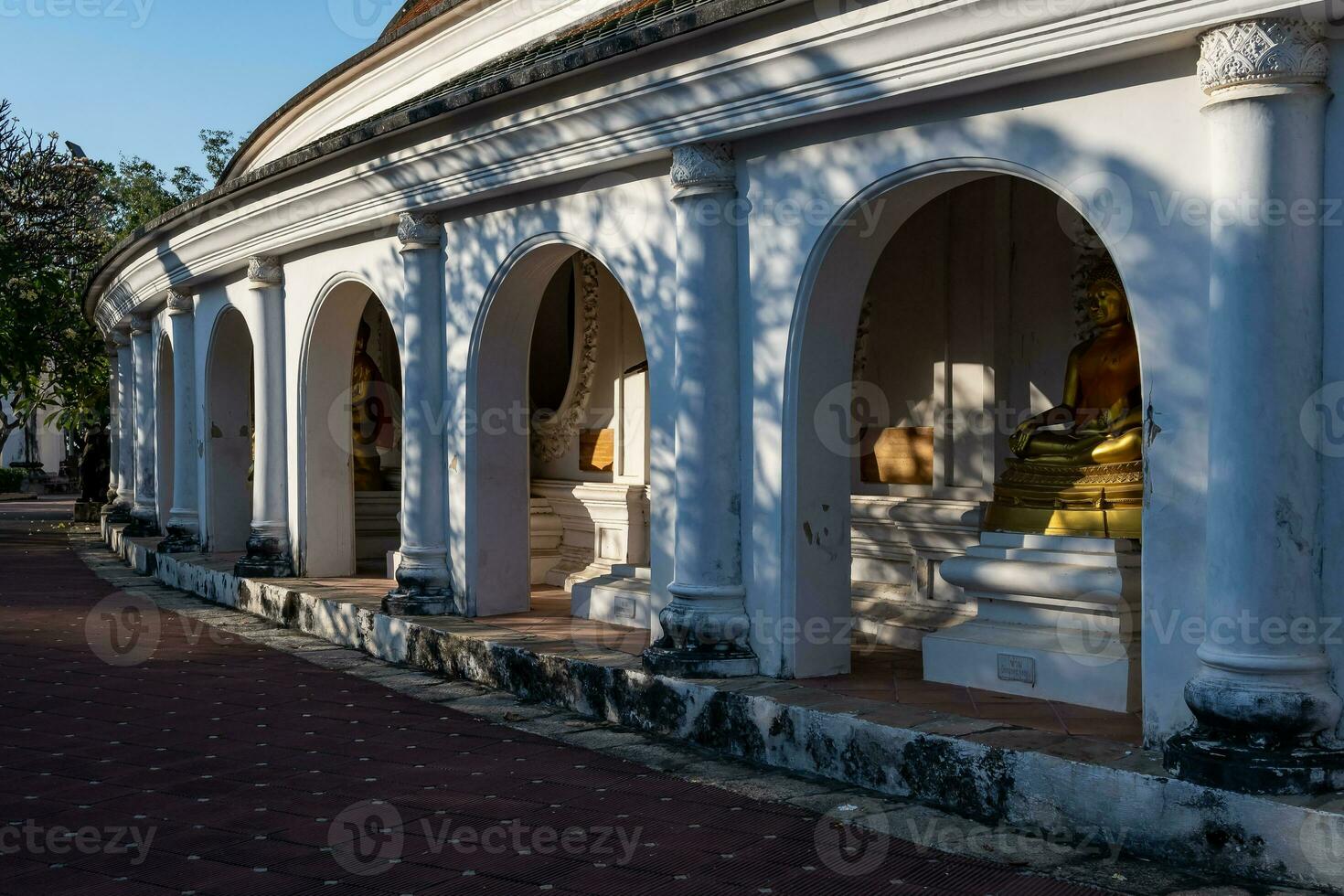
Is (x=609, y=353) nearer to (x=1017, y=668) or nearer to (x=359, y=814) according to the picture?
(x=1017, y=668)

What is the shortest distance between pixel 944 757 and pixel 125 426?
17736 millimetres

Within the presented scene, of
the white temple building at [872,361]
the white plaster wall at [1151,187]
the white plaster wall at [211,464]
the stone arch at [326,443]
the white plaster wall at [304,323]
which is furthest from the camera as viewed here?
the white plaster wall at [211,464]

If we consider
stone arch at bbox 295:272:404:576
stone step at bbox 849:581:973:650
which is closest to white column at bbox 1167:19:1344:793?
stone step at bbox 849:581:973:650

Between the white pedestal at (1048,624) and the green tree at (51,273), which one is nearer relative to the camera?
the white pedestal at (1048,624)

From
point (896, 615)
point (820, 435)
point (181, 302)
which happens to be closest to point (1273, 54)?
point (820, 435)

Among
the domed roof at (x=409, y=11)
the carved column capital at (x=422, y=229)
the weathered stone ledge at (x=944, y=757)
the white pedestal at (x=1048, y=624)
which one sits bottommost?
the weathered stone ledge at (x=944, y=757)

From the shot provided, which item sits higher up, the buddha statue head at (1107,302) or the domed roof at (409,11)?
the domed roof at (409,11)

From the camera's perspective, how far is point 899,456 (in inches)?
342

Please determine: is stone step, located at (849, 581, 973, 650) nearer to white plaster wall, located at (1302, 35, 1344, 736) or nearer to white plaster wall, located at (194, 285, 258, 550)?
white plaster wall, located at (1302, 35, 1344, 736)

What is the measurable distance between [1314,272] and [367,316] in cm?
1143

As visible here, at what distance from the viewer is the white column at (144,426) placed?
1744cm

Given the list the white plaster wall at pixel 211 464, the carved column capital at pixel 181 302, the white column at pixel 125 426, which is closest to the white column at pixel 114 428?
the white column at pixel 125 426

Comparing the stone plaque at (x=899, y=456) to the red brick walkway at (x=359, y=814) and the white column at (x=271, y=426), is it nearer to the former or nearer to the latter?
the red brick walkway at (x=359, y=814)

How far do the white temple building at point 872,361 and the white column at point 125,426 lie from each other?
343 inches
